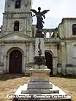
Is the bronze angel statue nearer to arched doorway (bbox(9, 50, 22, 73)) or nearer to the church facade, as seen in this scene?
the church facade

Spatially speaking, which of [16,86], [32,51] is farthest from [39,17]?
[32,51]

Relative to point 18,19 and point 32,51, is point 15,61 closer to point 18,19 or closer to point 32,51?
point 32,51

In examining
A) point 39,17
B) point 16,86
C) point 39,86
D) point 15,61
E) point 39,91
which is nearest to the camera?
point 39,91

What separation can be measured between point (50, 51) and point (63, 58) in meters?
2.17

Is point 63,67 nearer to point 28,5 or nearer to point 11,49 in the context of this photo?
point 11,49

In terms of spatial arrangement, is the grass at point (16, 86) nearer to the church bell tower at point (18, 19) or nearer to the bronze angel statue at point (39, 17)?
the bronze angel statue at point (39, 17)

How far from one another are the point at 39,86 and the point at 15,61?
18.8 metres

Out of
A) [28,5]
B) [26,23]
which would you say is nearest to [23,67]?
[26,23]

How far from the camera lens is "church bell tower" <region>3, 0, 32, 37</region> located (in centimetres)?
3080

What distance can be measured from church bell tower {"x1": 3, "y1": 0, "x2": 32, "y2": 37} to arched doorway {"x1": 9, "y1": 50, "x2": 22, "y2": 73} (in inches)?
130

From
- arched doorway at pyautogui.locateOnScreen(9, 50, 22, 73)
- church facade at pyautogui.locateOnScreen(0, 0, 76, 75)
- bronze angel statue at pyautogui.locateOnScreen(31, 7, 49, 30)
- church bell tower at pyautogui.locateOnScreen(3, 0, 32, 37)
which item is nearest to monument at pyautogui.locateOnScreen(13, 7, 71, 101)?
bronze angel statue at pyautogui.locateOnScreen(31, 7, 49, 30)

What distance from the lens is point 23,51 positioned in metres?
29.4

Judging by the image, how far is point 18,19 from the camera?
31.2 metres

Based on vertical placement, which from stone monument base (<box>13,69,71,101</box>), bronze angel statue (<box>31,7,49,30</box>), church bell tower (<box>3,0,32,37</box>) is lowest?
stone monument base (<box>13,69,71,101</box>)
